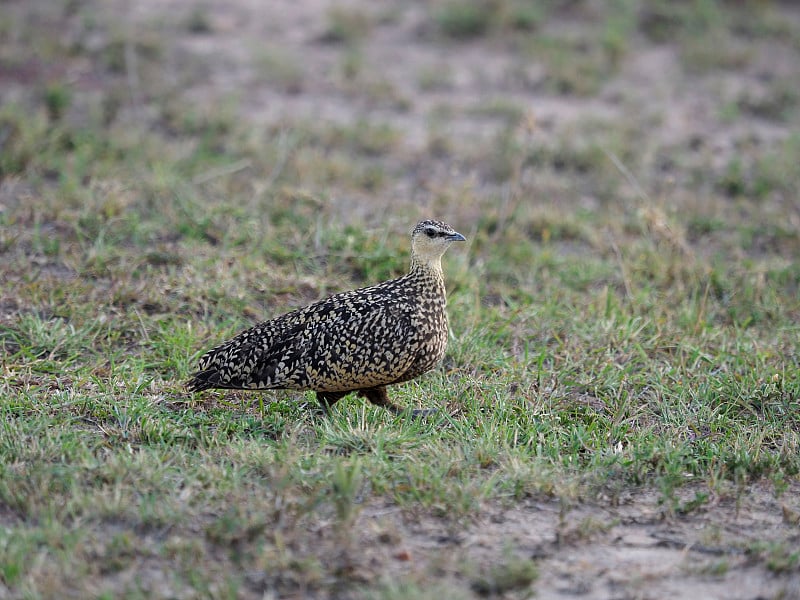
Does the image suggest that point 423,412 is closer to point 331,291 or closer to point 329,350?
point 329,350

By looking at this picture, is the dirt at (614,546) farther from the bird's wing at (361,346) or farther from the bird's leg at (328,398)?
the bird's leg at (328,398)

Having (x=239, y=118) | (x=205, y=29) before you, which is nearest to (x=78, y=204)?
(x=239, y=118)

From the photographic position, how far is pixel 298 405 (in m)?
5.32

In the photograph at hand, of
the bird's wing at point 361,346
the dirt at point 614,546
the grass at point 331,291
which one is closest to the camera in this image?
the dirt at point 614,546

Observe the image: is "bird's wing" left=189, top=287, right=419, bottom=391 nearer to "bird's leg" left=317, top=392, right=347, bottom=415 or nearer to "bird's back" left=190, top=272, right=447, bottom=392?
"bird's back" left=190, top=272, right=447, bottom=392

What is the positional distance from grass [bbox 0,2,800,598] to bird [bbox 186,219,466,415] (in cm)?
23

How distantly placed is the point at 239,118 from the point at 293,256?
2.94m

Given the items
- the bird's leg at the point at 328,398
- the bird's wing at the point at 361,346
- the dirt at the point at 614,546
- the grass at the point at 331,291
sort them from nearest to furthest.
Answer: the dirt at the point at 614,546, the grass at the point at 331,291, the bird's wing at the point at 361,346, the bird's leg at the point at 328,398

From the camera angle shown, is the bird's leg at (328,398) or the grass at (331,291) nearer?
the grass at (331,291)

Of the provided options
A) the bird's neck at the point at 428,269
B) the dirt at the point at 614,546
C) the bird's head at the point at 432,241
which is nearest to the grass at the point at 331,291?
the dirt at the point at 614,546

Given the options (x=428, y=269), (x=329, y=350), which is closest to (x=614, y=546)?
(x=329, y=350)

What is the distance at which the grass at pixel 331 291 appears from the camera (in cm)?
407

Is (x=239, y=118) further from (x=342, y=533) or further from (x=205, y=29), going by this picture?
(x=342, y=533)

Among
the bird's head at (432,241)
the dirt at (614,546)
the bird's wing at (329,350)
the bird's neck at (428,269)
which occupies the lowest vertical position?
the dirt at (614,546)
